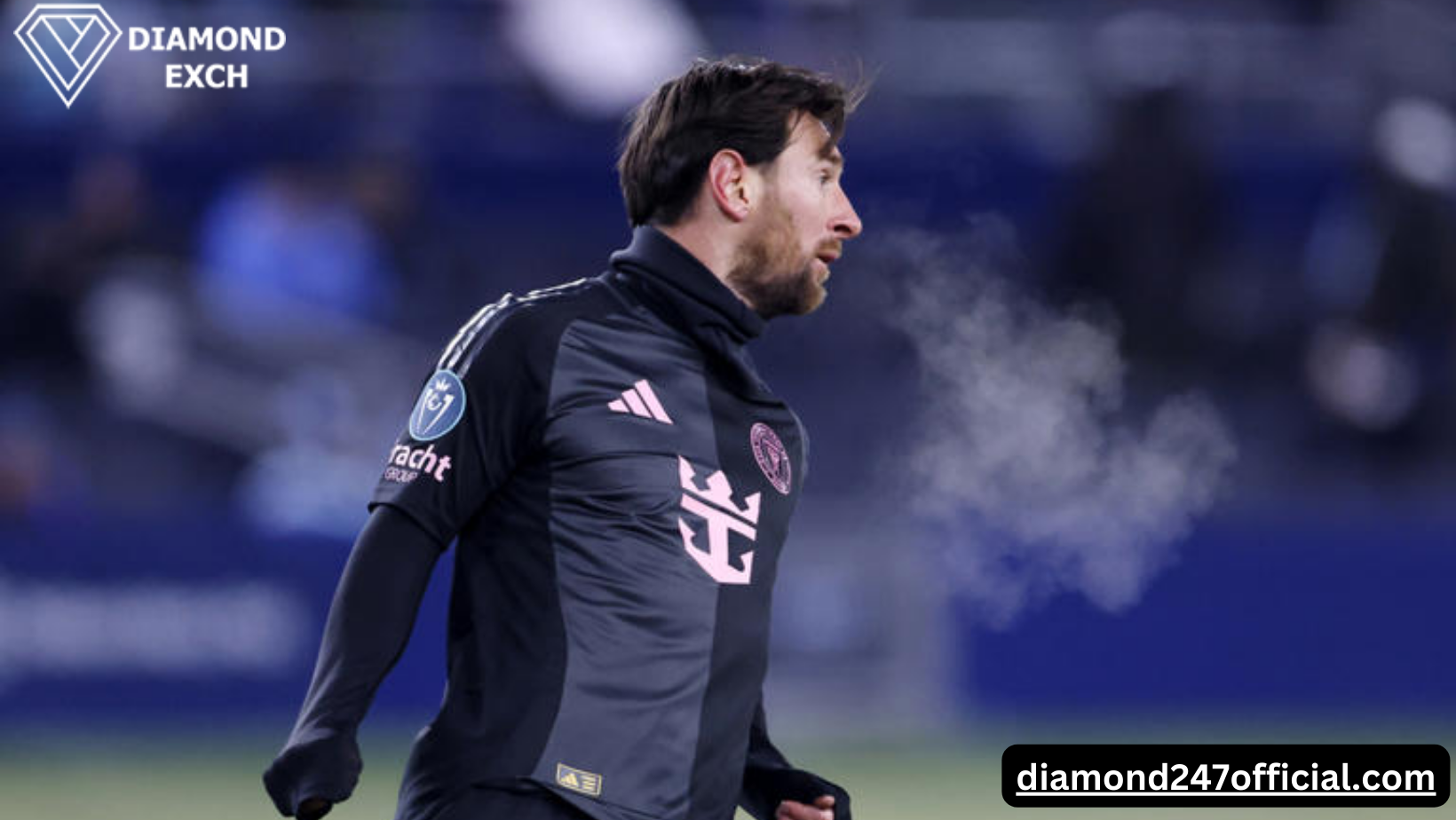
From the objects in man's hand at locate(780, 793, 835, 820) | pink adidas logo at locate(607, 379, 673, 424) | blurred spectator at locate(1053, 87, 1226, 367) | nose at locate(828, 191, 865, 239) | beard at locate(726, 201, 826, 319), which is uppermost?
blurred spectator at locate(1053, 87, 1226, 367)

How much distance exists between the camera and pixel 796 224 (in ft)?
13.4

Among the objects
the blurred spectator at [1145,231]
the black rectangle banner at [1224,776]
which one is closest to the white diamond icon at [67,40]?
the blurred spectator at [1145,231]

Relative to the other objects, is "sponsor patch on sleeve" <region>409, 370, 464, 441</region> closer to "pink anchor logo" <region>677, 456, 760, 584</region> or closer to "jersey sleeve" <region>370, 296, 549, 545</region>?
"jersey sleeve" <region>370, 296, 549, 545</region>

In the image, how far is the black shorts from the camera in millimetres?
3676

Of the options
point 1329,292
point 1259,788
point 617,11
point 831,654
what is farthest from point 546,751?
point 1329,292

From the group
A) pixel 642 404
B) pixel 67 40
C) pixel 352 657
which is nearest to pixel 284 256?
pixel 67 40

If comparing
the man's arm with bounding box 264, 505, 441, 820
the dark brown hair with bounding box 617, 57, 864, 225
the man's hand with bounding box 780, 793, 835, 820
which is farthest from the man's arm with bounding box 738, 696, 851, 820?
the dark brown hair with bounding box 617, 57, 864, 225

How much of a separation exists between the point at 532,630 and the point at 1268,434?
10099 mm

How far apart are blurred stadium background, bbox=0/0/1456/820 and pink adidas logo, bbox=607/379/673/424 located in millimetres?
6218

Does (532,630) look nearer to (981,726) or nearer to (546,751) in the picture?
(546,751)

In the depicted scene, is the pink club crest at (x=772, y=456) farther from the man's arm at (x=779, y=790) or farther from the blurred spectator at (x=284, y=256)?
the blurred spectator at (x=284, y=256)

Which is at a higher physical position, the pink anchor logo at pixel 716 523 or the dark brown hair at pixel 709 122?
the dark brown hair at pixel 709 122

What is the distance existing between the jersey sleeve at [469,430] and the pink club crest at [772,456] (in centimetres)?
45

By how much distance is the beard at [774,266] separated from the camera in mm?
4082
